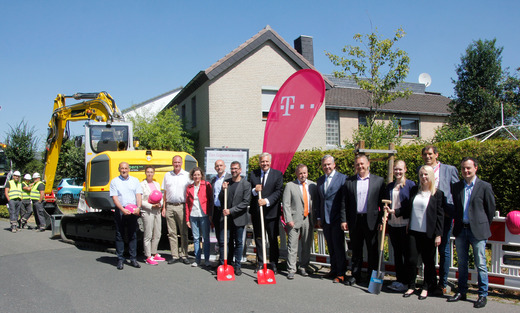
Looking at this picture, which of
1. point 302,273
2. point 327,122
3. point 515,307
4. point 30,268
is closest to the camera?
point 515,307

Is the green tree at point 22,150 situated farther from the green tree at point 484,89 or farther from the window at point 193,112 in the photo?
the green tree at point 484,89

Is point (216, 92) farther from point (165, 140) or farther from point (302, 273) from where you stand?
point (302, 273)

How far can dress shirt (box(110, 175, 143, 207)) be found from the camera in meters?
7.84

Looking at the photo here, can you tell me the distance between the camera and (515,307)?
5.43 metres

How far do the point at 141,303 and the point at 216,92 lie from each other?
1519cm

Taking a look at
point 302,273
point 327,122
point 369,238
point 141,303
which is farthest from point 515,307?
point 327,122

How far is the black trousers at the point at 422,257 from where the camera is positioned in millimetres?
5871

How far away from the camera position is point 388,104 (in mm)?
26844

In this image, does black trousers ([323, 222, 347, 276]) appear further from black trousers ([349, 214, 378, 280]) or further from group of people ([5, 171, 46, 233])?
group of people ([5, 171, 46, 233])

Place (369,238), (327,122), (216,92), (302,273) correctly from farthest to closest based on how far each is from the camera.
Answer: (327,122), (216,92), (302,273), (369,238)

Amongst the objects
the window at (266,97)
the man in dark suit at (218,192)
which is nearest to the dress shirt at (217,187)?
the man in dark suit at (218,192)

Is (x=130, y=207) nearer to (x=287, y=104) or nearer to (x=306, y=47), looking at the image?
(x=287, y=104)

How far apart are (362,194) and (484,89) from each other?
856 inches

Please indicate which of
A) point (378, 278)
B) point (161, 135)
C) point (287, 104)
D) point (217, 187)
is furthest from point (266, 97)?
point (378, 278)
